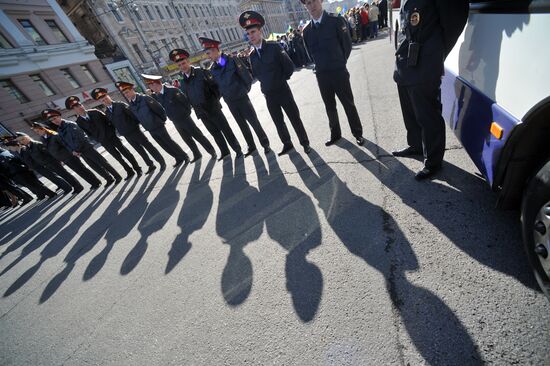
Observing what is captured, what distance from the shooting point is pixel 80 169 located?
6727 millimetres

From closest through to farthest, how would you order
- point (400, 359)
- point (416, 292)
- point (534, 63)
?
point (534, 63), point (400, 359), point (416, 292)

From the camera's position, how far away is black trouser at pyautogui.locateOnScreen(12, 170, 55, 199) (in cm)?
738

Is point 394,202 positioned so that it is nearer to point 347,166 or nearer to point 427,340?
point 347,166

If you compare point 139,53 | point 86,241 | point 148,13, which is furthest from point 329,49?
point 148,13

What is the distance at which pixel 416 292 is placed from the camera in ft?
5.86

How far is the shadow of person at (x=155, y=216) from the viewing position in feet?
11.4

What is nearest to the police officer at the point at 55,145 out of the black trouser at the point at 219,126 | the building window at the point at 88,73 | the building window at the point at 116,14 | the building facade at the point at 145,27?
the black trouser at the point at 219,126

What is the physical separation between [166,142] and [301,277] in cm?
506

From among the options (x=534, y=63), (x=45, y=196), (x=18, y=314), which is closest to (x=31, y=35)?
(x=45, y=196)

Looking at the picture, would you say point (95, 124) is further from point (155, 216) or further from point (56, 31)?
point (56, 31)

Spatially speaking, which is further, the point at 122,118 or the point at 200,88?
the point at 122,118

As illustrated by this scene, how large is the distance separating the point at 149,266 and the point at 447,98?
3.97 m

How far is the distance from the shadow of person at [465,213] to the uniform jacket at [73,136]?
6.62 meters

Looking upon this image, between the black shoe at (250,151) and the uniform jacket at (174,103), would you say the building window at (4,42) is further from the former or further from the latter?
the black shoe at (250,151)
